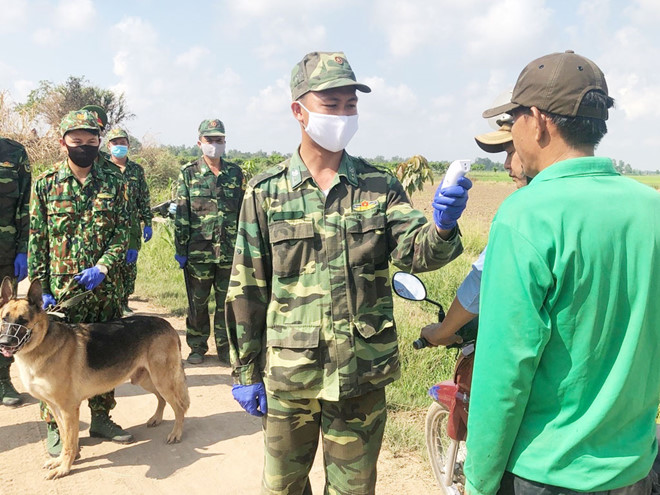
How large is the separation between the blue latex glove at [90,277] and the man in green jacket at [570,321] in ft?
9.87

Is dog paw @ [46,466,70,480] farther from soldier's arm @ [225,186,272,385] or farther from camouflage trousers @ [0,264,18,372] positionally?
soldier's arm @ [225,186,272,385]

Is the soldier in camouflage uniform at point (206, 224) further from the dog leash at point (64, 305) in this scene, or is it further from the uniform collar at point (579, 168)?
the uniform collar at point (579, 168)

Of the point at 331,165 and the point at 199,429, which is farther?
the point at 199,429

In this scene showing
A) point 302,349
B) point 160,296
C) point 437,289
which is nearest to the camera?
point 302,349

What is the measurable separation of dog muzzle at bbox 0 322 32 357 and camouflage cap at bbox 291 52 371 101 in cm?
238

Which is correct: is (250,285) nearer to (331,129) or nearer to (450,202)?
(331,129)

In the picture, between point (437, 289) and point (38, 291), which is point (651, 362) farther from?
point (437, 289)

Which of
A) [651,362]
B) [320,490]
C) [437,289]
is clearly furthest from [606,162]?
[437,289]

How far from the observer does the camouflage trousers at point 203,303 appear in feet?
19.5

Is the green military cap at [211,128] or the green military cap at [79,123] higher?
the green military cap at [211,128]

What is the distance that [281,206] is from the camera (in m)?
2.43

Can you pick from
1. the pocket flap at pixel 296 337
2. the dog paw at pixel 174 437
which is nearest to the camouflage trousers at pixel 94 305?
the dog paw at pixel 174 437

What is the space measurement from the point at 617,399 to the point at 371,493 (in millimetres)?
1373

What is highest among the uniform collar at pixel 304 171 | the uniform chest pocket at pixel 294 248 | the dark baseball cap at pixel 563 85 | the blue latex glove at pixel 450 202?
the dark baseball cap at pixel 563 85
